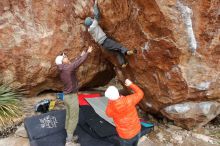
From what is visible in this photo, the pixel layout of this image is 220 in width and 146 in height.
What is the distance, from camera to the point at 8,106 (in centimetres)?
859

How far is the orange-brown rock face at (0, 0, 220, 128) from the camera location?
6844mm

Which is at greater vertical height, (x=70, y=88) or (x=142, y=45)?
(x=142, y=45)

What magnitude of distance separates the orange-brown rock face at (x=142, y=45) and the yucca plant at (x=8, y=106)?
0.42 metres

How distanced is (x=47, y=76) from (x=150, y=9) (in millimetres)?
3672

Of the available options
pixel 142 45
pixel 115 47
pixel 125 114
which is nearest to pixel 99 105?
pixel 115 47

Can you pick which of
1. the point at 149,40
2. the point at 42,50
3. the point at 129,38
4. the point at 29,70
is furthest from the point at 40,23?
the point at 149,40

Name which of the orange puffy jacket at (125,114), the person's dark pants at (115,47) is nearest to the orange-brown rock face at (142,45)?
the person's dark pants at (115,47)

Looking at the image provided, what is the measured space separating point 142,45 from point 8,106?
3.69m

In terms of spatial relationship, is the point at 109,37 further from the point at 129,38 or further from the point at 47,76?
the point at 47,76

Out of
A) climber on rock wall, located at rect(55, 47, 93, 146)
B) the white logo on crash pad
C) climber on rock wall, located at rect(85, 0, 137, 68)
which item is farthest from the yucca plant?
climber on rock wall, located at rect(85, 0, 137, 68)

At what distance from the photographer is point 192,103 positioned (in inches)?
309

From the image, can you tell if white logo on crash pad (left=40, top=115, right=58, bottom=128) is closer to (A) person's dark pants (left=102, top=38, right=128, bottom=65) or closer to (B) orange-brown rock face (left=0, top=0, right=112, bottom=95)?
(B) orange-brown rock face (left=0, top=0, right=112, bottom=95)

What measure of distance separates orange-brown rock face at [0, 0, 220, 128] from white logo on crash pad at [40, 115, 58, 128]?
1289 mm

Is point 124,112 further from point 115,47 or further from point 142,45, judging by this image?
point 115,47
